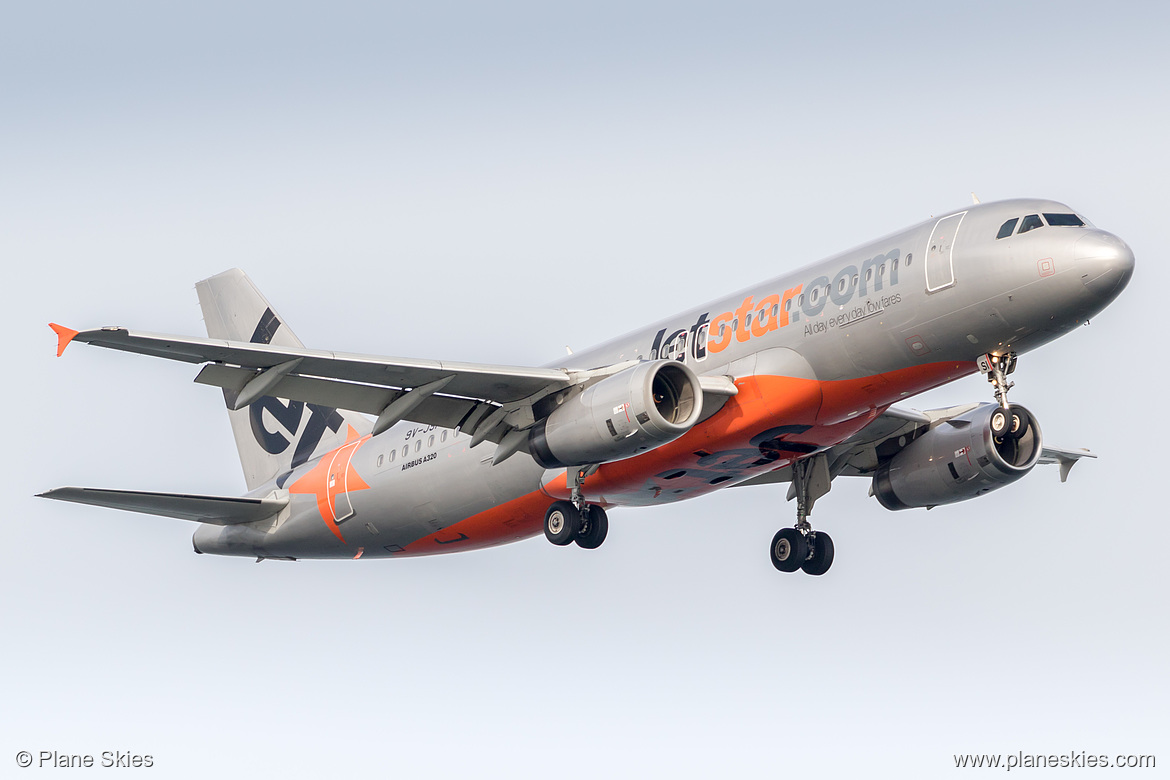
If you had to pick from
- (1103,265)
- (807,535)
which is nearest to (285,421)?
(807,535)

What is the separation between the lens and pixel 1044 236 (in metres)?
24.3

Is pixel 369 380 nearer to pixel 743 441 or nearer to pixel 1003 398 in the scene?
pixel 743 441

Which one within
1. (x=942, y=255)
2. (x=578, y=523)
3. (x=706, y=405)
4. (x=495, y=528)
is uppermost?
(x=942, y=255)

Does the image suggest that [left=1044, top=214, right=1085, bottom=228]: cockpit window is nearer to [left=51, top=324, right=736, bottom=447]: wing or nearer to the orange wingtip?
[left=51, top=324, right=736, bottom=447]: wing

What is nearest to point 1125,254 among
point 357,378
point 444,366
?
point 444,366

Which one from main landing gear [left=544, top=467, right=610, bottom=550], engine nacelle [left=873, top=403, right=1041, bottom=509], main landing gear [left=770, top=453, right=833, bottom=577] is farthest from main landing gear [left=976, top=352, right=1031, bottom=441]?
main landing gear [left=544, top=467, right=610, bottom=550]

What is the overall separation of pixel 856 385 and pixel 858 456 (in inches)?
329

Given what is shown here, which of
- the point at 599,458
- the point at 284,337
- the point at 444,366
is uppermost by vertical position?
the point at 284,337

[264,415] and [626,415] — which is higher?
[264,415]

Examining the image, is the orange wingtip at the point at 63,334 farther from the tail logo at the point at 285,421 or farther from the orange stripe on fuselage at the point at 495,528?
the tail logo at the point at 285,421

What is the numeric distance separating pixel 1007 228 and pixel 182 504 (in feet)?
67.0

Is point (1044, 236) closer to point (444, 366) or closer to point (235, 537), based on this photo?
point (444, 366)

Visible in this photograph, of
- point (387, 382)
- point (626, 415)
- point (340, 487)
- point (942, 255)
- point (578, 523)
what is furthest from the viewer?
point (340, 487)

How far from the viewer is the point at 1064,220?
A: 2464 centimetres
